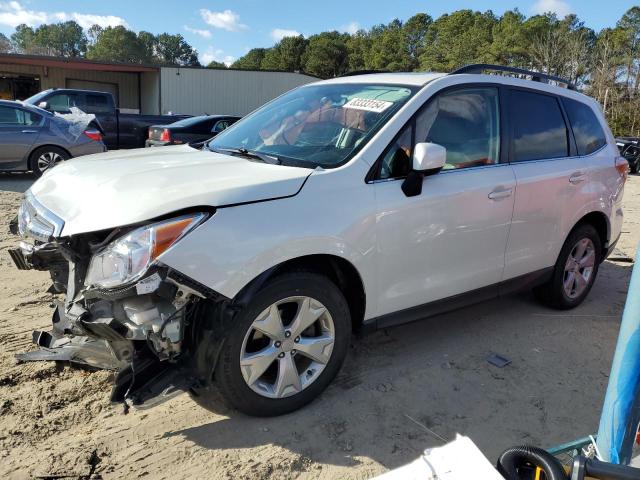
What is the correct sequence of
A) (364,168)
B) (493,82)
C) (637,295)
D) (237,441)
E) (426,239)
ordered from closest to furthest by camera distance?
(637,295)
(237,441)
(364,168)
(426,239)
(493,82)

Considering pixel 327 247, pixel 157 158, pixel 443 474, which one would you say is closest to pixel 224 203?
pixel 327 247

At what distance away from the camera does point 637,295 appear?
1771 mm

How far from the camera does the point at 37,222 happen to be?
2.83m

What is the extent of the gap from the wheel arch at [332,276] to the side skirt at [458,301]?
0.40 ft

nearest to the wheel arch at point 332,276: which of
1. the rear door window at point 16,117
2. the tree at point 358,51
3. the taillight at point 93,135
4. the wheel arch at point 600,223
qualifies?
the wheel arch at point 600,223

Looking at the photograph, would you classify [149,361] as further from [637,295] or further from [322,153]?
[637,295]

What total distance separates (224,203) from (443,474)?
5.16ft

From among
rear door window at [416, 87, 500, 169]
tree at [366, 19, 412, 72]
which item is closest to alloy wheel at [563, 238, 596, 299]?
rear door window at [416, 87, 500, 169]

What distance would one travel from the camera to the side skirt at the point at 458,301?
3282 mm

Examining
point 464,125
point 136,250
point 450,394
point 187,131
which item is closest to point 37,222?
point 136,250

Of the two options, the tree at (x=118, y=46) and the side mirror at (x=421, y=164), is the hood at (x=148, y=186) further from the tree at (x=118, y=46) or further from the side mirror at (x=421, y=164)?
the tree at (x=118, y=46)

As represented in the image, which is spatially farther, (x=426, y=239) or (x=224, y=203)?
(x=426, y=239)

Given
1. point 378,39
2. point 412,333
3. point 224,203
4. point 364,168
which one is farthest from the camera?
point 378,39

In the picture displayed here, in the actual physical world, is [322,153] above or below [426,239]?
above
